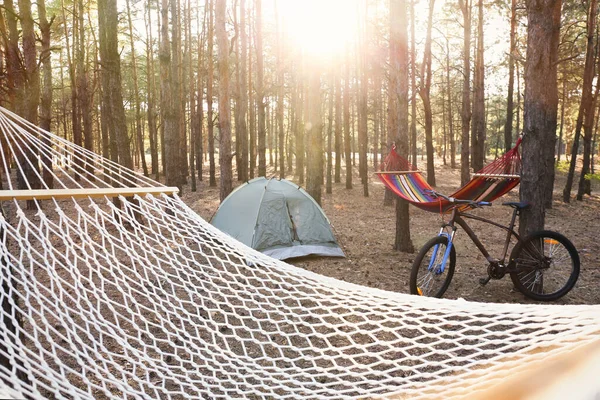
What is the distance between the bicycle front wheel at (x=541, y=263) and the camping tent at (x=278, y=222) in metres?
1.93

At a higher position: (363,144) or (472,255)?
(363,144)

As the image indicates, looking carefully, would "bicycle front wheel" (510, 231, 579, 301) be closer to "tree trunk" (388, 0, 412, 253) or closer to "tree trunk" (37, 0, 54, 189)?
"tree trunk" (388, 0, 412, 253)

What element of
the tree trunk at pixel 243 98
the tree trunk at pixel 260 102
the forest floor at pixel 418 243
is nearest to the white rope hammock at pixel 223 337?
the forest floor at pixel 418 243

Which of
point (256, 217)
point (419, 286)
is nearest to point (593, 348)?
point (419, 286)

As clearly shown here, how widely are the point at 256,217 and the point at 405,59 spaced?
248cm

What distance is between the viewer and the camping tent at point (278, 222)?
4750 millimetres

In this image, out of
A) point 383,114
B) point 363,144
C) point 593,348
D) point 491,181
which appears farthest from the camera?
point 383,114

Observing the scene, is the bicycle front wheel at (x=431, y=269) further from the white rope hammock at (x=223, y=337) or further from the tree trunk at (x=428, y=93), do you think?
the tree trunk at (x=428, y=93)

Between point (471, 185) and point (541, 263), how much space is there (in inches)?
34.9

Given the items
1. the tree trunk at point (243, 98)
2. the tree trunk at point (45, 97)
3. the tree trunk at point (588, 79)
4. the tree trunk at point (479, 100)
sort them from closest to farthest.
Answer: the tree trunk at point (45, 97), the tree trunk at point (588, 79), the tree trunk at point (243, 98), the tree trunk at point (479, 100)

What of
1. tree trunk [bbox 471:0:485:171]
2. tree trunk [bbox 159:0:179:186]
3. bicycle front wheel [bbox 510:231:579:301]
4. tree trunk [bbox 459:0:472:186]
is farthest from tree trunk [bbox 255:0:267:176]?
bicycle front wheel [bbox 510:231:579:301]

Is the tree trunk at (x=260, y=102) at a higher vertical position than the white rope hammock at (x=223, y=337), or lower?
higher

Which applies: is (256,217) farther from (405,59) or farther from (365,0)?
(365,0)

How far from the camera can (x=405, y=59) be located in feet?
15.9
